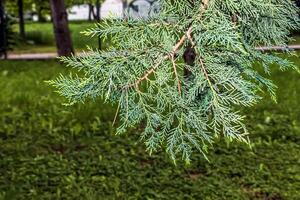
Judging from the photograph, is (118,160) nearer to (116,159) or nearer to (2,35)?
(116,159)

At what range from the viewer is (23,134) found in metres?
8.02

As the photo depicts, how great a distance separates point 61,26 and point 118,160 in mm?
6795

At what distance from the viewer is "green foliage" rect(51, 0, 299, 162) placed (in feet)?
5.85

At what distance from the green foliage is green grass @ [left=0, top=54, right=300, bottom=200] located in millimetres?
4276

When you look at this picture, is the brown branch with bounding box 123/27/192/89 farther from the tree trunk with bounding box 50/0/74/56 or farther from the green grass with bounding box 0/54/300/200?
the tree trunk with bounding box 50/0/74/56

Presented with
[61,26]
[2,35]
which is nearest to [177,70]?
[61,26]

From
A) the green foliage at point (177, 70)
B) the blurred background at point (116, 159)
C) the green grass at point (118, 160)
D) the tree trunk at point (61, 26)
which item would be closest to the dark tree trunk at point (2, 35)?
the tree trunk at point (61, 26)

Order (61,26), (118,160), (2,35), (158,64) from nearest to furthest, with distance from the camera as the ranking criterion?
(158,64)
(118,160)
(61,26)
(2,35)

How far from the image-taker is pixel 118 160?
7.10 metres

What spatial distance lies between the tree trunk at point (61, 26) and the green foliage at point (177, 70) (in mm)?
11173

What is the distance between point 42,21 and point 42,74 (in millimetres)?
36076

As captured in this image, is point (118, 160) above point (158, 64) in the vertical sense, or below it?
below

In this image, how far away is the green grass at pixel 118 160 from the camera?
6195mm

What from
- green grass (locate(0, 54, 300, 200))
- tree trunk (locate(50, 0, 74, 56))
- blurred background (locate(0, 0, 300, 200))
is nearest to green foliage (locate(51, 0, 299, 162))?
blurred background (locate(0, 0, 300, 200))
